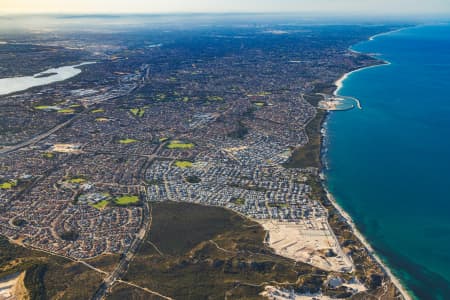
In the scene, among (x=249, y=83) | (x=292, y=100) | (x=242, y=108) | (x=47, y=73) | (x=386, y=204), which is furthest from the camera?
(x=47, y=73)

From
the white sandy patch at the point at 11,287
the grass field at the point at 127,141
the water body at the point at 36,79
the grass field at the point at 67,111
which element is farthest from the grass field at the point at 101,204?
the water body at the point at 36,79

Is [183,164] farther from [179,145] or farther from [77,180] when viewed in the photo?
[77,180]

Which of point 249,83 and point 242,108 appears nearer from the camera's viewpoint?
point 242,108

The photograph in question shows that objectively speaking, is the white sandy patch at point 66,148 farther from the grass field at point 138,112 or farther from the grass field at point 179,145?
the grass field at point 138,112

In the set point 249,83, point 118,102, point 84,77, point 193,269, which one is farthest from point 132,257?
point 84,77

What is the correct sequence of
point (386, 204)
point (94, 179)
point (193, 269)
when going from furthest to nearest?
point (94, 179) < point (386, 204) < point (193, 269)

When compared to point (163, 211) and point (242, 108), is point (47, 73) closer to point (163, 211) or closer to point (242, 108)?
point (242, 108)

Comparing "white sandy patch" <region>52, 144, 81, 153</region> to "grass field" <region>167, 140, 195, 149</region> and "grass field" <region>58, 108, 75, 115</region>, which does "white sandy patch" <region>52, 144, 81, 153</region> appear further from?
"grass field" <region>58, 108, 75, 115</region>
